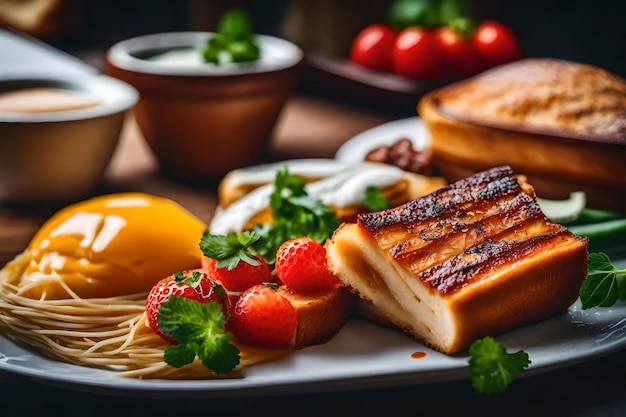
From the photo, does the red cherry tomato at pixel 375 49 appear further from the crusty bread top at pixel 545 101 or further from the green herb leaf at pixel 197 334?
the green herb leaf at pixel 197 334

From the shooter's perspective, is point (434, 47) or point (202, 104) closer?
point (202, 104)

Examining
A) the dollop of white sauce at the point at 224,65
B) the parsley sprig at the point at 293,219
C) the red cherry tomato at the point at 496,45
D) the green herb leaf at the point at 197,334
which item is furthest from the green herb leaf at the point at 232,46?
the green herb leaf at the point at 197,334

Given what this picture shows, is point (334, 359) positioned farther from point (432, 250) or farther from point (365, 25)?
point (365, 25)

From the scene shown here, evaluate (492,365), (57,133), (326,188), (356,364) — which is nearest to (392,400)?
(356,364)

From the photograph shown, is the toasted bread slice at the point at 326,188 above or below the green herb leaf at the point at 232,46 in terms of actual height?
below

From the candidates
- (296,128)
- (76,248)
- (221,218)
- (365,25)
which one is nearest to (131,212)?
(76,248)

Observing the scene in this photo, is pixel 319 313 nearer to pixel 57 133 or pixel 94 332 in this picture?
pixel 94 332
